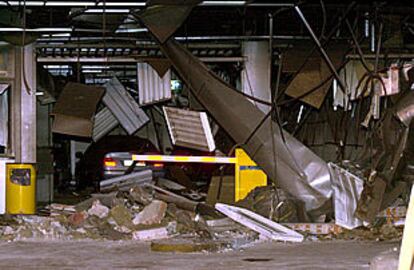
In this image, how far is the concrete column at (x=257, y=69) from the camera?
11133 millimetres

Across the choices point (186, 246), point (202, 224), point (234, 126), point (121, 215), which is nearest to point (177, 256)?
point (186, 246)

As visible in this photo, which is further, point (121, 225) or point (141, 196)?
point (141, 196)

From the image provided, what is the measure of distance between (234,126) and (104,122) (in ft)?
25.7

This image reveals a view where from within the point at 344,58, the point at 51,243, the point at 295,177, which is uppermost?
the point at 344,58

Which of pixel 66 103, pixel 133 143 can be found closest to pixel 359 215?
pixel 66 103

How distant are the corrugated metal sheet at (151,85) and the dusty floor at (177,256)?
12.2 feet

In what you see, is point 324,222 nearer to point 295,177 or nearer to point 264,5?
point 295,177

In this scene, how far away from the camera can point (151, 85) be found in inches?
478

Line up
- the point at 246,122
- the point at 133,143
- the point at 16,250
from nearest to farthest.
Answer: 1. the point at 16,250
2. the point at 246,122
3. the point at 133,143

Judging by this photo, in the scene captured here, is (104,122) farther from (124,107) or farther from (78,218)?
(78,218)

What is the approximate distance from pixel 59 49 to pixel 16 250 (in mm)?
4168

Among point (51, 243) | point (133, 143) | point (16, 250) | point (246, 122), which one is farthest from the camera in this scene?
point (133, 143)

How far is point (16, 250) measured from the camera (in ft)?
26.8

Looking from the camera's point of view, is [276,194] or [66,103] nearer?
[276,194]
